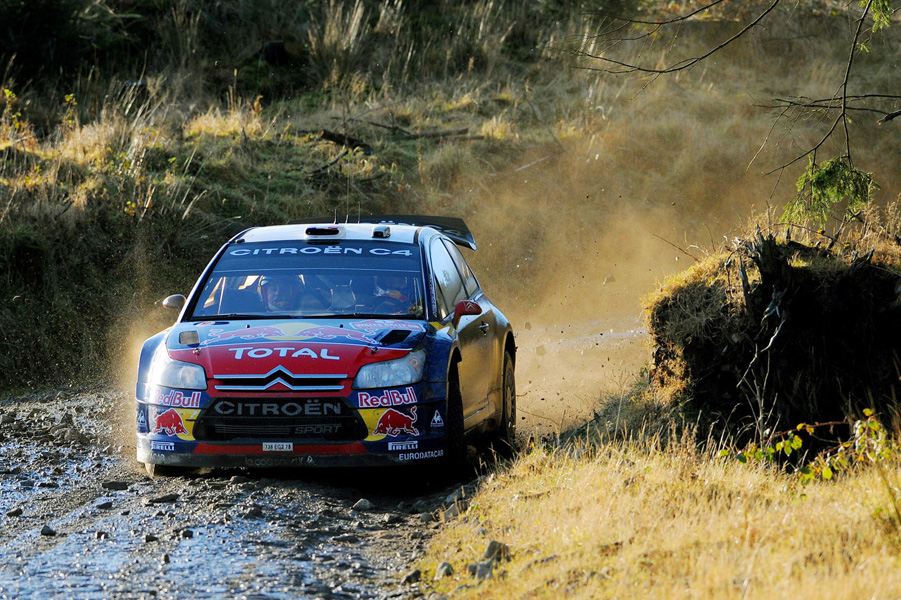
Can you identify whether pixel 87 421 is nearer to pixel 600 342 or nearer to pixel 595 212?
pixel 600 342

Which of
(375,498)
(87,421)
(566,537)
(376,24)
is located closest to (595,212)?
(376,24)

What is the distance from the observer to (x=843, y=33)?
24.3 meters

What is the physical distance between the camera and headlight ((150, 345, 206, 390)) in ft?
21.9

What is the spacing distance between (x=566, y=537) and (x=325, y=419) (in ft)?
6.58

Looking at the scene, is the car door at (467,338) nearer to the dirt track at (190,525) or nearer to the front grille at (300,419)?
the dirt track at (190,525)

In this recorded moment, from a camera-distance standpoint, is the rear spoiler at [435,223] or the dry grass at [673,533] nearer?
the dry grass at [673,533]

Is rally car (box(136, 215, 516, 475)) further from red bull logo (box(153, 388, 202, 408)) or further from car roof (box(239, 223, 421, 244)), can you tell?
car roof (box(239, 223, 421, 244))

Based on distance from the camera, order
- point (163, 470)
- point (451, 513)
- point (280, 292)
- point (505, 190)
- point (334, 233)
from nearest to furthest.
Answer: point (451, 513)
point (163, 470)
point (280, 292)
point (334, 233)
point (505, 190)

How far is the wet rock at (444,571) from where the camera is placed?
505 centimetres

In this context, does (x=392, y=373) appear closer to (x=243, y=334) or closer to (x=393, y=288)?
(x=243, y=334)

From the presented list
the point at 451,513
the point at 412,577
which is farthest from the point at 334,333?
the point at 412,577

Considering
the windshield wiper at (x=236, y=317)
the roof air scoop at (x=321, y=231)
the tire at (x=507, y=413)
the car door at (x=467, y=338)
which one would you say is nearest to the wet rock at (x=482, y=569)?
the car door at (x=467, y=338)

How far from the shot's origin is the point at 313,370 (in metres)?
6.57

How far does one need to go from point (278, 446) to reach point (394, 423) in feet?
2.33
